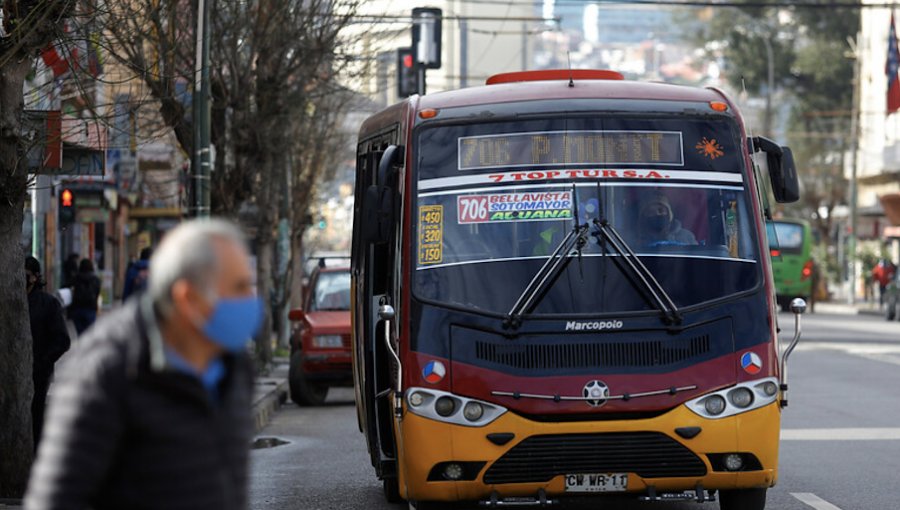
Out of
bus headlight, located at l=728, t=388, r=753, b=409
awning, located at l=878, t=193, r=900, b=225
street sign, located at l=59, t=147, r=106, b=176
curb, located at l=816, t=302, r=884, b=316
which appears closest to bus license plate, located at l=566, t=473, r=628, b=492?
bus headlight, located at l=728, t=388, r=753, b=409

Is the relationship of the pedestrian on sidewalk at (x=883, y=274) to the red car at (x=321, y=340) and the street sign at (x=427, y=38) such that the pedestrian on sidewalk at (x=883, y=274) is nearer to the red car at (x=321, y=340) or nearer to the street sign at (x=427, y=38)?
the street sign at (x=427, y=38)

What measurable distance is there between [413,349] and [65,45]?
402cm

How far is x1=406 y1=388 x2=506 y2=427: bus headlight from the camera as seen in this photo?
934cm

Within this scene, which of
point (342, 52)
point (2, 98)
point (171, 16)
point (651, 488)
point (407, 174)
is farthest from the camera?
point (342, 52)

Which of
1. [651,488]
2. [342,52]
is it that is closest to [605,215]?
[651,488]

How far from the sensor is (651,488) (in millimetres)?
9320

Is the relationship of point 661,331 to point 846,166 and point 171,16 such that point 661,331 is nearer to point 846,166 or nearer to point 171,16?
point 171,16

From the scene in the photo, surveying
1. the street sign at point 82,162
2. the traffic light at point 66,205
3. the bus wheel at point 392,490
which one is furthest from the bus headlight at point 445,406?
the traffic light at point 66,205

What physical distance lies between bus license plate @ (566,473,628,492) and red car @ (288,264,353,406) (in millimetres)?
11548

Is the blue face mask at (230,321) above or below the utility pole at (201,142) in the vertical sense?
below

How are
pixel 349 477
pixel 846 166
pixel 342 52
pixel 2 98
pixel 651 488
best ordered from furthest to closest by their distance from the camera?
1. pixel 846 166
2. pixel 342 52
3. pixel 349 477
4. pixel 2 98
5. pixel 651 488

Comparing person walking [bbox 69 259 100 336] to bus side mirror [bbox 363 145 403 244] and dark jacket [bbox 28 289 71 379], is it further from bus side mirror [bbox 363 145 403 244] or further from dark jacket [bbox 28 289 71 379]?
bus side mirror [bbox 363 145 403 244]

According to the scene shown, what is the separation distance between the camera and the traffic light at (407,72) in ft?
112

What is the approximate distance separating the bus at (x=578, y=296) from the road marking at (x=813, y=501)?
1005mm
